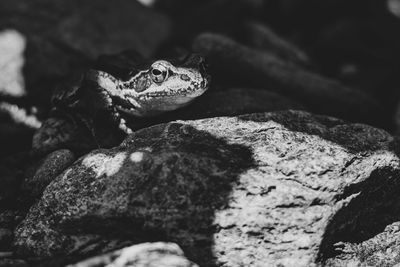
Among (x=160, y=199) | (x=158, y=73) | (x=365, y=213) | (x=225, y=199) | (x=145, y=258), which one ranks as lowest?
(x=145, y=258)

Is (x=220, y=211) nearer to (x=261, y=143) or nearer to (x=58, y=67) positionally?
(x=261, y=143)

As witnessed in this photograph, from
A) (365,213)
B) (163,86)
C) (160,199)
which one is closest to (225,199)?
(160,199)

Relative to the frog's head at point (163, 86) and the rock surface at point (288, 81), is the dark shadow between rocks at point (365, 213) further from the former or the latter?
the rock surface at point (288, 81)

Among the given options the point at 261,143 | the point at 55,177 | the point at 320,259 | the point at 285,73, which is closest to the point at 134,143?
the point at 55,177

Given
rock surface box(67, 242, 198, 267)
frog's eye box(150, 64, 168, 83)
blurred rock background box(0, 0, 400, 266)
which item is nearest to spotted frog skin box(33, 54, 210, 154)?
frog's eye box(150, 64, 168, 83)

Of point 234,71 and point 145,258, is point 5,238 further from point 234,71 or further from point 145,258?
point 234,71
